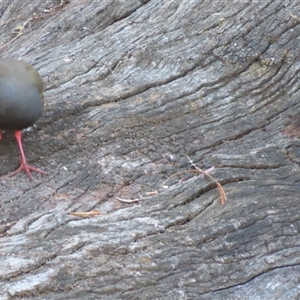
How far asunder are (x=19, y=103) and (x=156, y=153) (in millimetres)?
700

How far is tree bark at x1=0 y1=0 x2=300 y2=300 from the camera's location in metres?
1.95

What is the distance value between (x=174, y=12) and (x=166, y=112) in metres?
0.80

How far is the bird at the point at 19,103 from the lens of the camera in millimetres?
2551

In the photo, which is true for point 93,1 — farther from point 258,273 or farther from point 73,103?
point 258,273

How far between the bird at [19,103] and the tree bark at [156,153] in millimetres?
81

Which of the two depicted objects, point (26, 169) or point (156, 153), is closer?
point (26, 169)

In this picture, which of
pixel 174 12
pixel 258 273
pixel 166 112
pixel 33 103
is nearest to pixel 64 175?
pixel 33 103

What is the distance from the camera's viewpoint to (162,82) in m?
3.00

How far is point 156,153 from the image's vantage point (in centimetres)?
271

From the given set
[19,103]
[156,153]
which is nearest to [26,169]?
[19,103]

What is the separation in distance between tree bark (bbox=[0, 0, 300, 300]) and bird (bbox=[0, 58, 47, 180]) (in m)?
0.08

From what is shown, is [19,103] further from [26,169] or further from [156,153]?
[156,153]

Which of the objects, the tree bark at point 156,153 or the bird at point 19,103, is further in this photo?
the bird at point 19,103

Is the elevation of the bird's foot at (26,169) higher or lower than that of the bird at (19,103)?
lower
